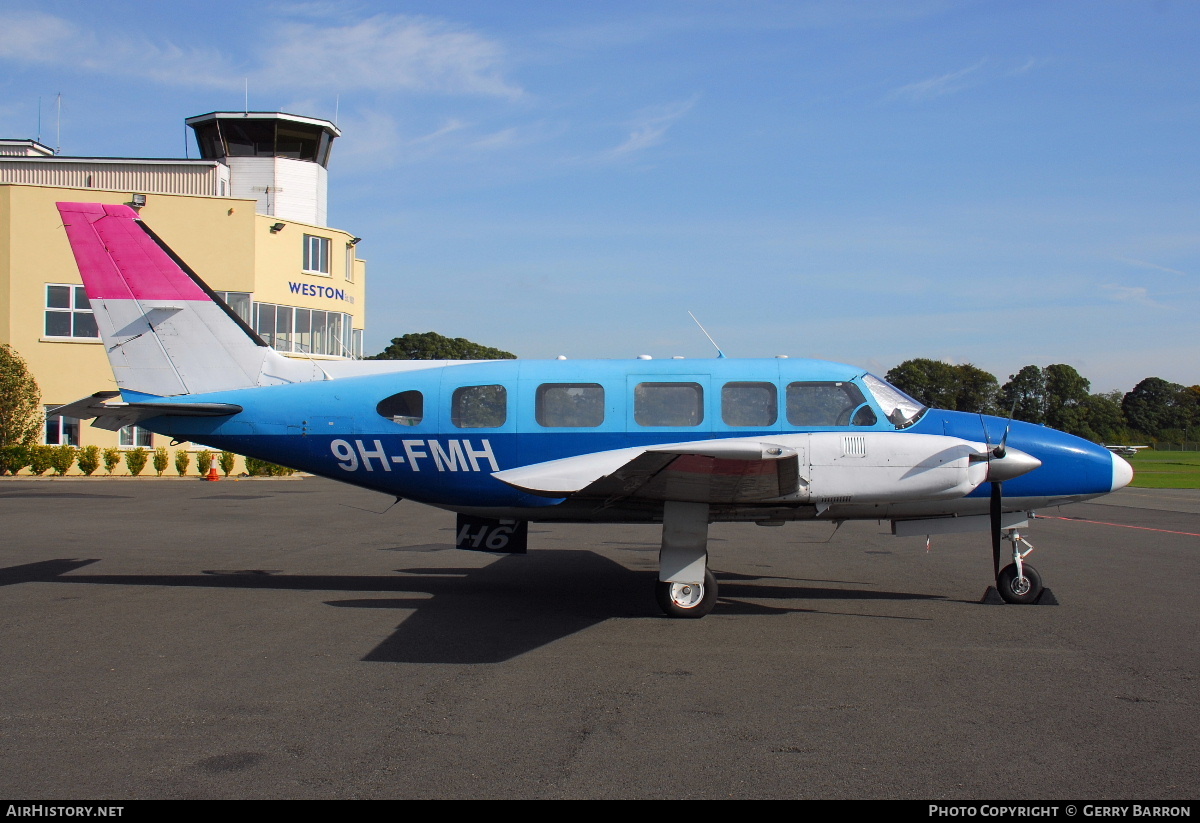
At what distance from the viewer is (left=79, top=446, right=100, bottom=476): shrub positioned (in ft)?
103

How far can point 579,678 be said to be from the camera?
6.70 metres

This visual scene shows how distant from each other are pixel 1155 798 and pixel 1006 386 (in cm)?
9005

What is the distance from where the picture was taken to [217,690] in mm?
6266

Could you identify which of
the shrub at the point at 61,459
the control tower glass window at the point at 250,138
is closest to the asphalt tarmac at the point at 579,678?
the shrub at the point at 61,459

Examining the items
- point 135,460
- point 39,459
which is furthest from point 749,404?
point 39,459

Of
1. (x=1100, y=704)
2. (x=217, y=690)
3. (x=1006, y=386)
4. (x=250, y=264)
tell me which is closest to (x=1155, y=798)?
(x=1100, y=704)

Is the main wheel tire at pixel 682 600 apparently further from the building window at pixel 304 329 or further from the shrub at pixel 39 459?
the shrub at pixel 39 459

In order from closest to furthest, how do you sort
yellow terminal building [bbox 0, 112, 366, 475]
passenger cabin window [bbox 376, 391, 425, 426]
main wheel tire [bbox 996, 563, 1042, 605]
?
main wheel tire [bbox 996, 563, 1042, 605] < passenger cabin window [bbox 376, 391, 425, 426] < yellow terminal building [bbox 0, 112, 366, 475]

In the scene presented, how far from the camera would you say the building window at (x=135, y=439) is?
1350 inches

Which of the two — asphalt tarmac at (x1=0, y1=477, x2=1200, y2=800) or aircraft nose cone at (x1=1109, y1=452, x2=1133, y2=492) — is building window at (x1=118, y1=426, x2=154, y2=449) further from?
aircraft nose cone at (x1=1109, y1=452, x2=1133, y2=492)

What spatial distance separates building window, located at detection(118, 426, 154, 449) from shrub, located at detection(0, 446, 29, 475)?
145 inches

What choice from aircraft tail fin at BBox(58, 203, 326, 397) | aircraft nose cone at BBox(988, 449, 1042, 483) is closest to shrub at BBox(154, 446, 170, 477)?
aircraft tail fin at BBox(58, 203, 326, 397)

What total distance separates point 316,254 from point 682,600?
3504 cm
